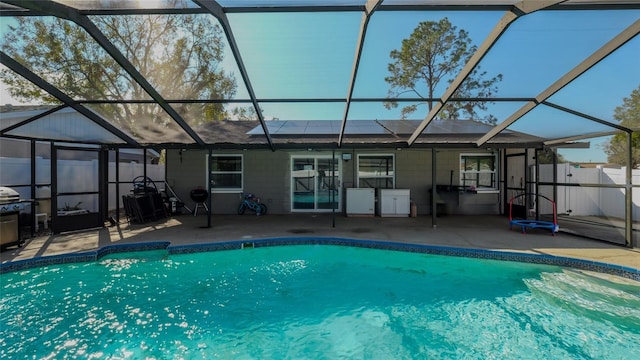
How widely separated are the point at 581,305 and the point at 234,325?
456cm

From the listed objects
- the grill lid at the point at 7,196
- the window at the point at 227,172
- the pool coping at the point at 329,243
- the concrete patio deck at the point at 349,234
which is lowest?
the pool coping at the point at 329,243

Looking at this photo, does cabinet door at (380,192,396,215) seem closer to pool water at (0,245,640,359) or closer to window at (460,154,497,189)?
window at (460,154,497,189)

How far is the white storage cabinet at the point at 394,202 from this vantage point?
9.01m

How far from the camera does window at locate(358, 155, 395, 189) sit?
9.76 meters

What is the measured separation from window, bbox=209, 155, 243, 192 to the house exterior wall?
0.19 m

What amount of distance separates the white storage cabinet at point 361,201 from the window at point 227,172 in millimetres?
3815

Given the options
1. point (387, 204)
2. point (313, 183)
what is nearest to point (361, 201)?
point (387, 204)

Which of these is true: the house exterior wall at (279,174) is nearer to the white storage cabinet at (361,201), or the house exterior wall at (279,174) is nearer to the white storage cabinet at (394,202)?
the white storage cabinet at (361,201)

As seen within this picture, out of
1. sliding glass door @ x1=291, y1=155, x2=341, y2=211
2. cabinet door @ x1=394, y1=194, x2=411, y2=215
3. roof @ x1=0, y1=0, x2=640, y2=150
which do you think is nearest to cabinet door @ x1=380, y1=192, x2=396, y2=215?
cabinet door @ x1=394, y1=194, x2=411, y2=215

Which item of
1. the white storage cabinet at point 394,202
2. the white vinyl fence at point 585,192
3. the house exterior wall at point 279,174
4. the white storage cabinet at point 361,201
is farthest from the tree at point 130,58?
the white vinyl fence at point 585,192

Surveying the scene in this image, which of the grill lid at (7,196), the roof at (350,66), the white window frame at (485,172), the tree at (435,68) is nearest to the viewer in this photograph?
the roof at (350,66)

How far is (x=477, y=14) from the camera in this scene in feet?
12.4

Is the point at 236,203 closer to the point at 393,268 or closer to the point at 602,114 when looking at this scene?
the point at 393,268

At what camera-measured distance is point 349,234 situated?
6.62m
